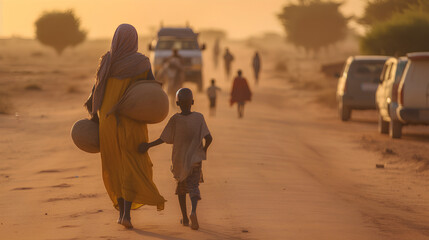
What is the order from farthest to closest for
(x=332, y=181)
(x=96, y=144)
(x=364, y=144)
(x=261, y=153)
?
(x=364, y=144), (x=261, y=153), (x=332, y=181), (x=96, y=144)

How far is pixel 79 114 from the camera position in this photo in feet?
80.6

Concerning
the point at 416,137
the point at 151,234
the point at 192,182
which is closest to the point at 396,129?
the point at 416,137

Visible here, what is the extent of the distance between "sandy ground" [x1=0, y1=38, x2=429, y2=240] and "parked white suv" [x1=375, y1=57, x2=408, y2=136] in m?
0.45

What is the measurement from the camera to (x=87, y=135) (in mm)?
8422

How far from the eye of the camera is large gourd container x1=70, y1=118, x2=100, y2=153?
8414 millimetres

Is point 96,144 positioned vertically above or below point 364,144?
above

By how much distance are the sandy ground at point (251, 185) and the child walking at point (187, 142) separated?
1.56ft

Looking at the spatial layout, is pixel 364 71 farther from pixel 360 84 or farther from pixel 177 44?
pixel 177 44

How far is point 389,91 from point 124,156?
1145 centimetres

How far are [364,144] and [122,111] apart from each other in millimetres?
10466

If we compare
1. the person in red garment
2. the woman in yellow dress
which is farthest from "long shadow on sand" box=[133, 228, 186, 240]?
the person in red garment

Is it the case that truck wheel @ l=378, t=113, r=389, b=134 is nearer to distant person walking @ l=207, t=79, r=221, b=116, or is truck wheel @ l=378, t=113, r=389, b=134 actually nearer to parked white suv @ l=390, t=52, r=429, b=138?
parked white suv @ l=390, t=52, r=429, b=138

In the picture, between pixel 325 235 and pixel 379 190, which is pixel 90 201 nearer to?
pixel 325 235

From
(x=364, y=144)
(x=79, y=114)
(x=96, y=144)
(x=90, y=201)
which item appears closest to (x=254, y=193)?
(x=90, y=201)
